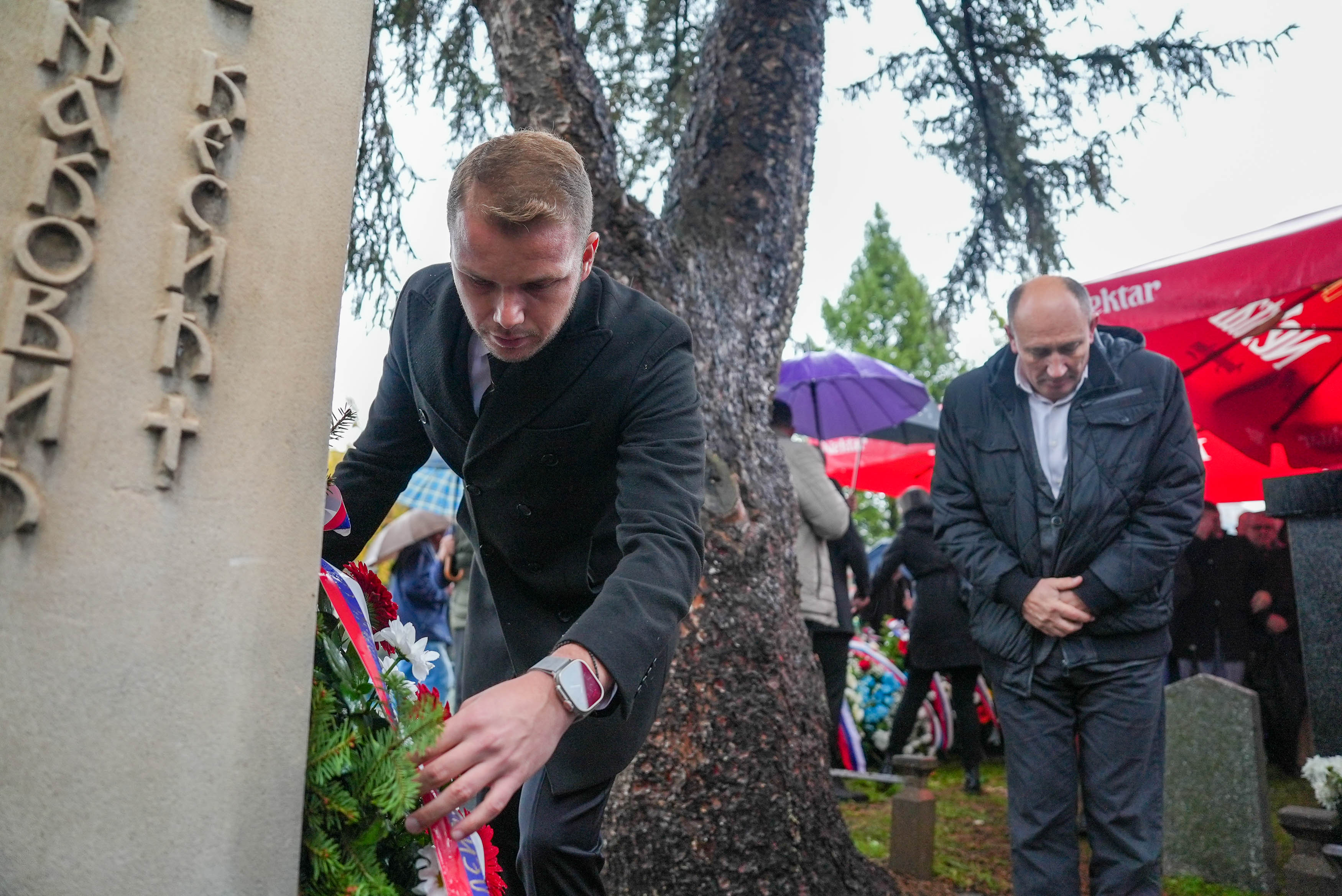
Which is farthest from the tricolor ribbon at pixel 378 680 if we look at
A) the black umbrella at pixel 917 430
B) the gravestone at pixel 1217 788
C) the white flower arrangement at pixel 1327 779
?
the black umbrella at pixel 917 430

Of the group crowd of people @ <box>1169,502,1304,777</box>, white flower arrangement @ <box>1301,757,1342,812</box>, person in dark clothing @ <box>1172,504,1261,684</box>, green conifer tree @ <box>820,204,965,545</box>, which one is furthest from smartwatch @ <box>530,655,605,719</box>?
green conifer tree @ <box>820,204,965,545</box>

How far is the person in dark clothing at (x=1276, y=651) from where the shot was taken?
8133 millimetres

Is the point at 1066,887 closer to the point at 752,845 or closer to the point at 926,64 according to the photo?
the point at 752,845

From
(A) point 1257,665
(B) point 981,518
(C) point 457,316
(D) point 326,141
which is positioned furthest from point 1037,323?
(A) point 1257,665

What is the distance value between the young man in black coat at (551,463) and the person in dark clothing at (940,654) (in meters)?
5.04

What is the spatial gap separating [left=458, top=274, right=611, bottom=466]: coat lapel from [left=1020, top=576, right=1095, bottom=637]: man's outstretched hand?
199cm

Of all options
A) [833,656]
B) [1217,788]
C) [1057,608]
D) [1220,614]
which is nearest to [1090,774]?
[1057,608]

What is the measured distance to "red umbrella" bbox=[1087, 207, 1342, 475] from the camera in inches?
199

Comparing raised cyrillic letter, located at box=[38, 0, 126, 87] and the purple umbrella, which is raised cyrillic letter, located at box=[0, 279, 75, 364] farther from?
the purple umbrella

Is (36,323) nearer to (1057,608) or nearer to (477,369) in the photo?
(477,369)

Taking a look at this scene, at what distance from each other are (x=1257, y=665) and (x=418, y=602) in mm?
6256

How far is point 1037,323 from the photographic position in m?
3.77

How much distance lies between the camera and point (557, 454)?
2344 mm

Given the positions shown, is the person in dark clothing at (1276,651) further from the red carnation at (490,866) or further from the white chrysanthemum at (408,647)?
the white chrysanthemum at (408,647)
